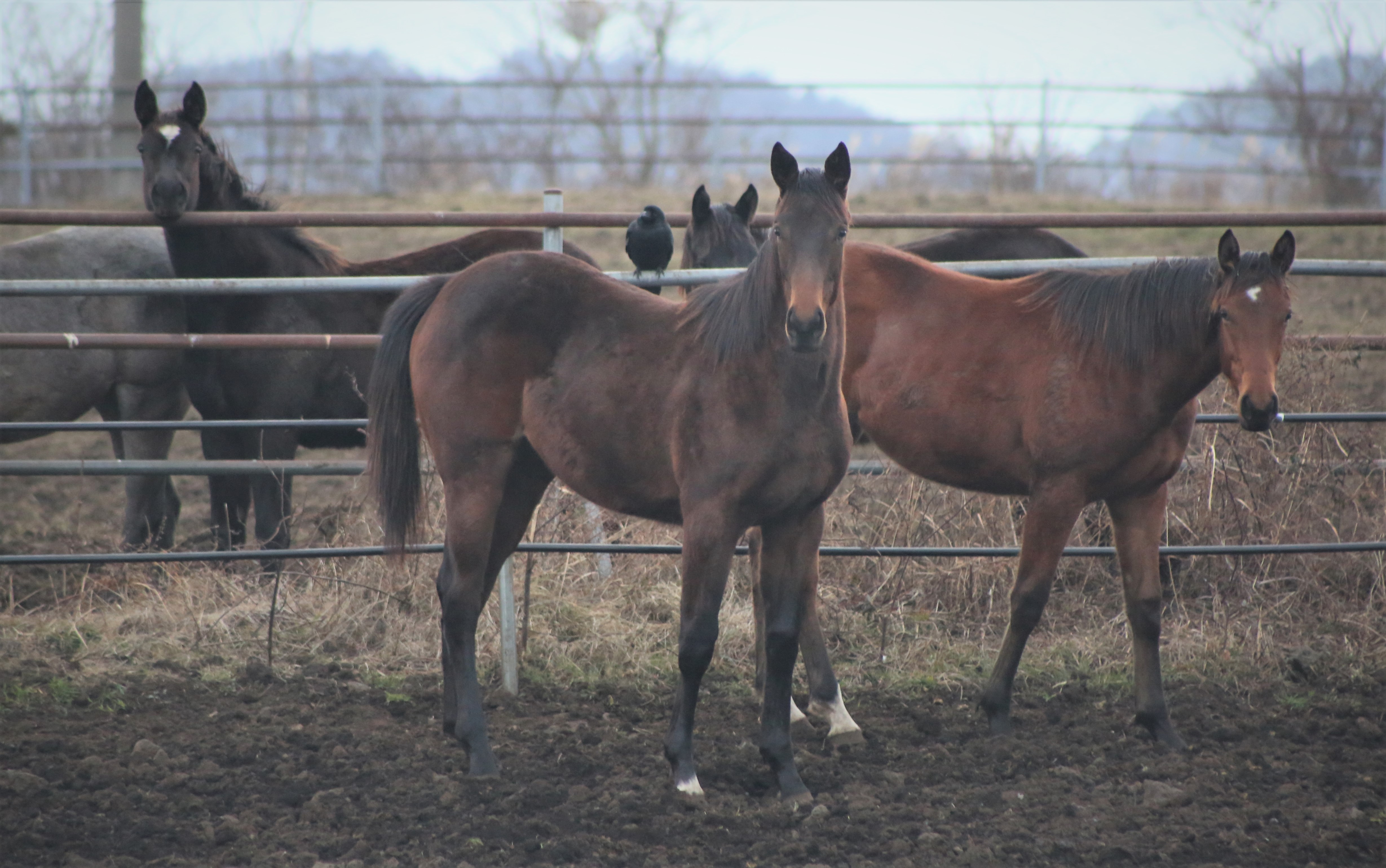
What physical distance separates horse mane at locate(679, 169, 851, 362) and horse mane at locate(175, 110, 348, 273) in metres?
3.10

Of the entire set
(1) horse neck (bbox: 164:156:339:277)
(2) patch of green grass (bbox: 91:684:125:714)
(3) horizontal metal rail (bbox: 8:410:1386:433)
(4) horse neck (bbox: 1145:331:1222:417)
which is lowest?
(2) patch of green grass (bbox: 91:684:125:714)

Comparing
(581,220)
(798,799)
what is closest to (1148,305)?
(798,799)

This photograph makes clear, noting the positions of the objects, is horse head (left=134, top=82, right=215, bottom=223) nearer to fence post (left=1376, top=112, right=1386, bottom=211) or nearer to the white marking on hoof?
the white marking on hoof

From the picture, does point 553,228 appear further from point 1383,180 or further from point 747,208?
point 1383,180

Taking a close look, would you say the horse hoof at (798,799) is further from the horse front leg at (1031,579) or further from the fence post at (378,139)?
the fence post at (378,139)

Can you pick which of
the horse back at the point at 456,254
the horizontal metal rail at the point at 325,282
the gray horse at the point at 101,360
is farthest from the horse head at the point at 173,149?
the horse back at the point at 456,254

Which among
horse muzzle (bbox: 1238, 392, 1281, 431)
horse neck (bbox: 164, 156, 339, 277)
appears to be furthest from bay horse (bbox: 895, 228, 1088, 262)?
horse neck (bbox: 164, 156, 339, 277)

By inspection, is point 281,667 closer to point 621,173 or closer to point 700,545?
point 700,545

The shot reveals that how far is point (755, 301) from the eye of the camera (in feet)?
10.2

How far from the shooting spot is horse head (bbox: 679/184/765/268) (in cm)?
455

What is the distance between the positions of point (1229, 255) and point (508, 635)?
270 cm

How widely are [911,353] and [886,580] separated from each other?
1.23 meters

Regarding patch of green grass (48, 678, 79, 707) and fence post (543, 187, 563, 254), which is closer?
patch of green grass (48, 678, 79, 707)

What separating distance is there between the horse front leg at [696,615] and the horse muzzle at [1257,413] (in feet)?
4.97
